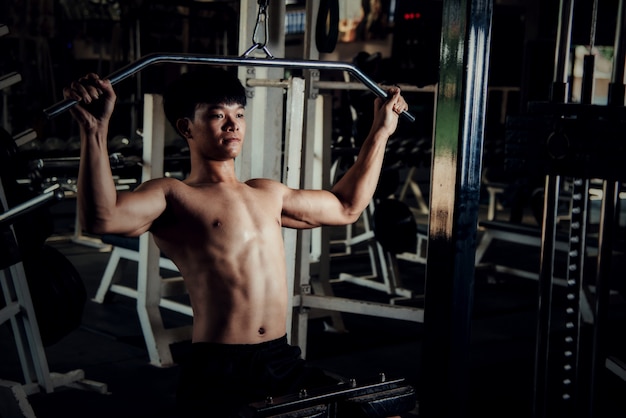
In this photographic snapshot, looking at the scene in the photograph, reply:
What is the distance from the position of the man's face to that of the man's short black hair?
2 cm

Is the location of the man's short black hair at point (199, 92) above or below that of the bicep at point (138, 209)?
above

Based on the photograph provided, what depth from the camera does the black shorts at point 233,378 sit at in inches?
64.7

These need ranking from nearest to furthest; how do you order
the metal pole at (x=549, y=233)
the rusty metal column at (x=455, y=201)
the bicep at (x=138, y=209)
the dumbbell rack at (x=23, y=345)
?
1. the bicep at (x=138, y=209)
2. the rusty metal column at (x=455, y=201)
3. the metal pole at (x=549, y=233)
4. the dumbbell rack at (x=23, y=345)

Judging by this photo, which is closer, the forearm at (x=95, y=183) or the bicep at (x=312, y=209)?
the forearm at (x=95, y=183)

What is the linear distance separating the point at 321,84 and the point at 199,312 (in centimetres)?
160

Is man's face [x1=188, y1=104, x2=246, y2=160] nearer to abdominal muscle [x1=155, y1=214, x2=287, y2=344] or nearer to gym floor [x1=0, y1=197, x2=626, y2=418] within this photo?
abdominal muscle [x1=155, y1=214, x2=287, y2=344]

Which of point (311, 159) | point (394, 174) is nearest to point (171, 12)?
point (394, 174)

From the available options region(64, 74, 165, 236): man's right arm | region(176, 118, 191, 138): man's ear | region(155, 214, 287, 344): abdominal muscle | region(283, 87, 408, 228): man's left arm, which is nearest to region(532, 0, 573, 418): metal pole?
region(283, 87, 408, 228): man's left arm

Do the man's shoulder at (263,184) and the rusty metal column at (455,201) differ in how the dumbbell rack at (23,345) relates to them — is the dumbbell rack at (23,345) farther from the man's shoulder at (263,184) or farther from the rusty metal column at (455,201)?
the rusty metal column at (455,201)

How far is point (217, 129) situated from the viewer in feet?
5.57

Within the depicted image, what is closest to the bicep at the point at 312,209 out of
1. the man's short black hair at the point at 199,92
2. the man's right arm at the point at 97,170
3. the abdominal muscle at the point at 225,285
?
the abdominal muscle at the point at 225,285

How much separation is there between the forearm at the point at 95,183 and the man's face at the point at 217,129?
299 millimetres

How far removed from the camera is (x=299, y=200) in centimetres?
185

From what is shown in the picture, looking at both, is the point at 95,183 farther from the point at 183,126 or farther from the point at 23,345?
the point at 23,345
